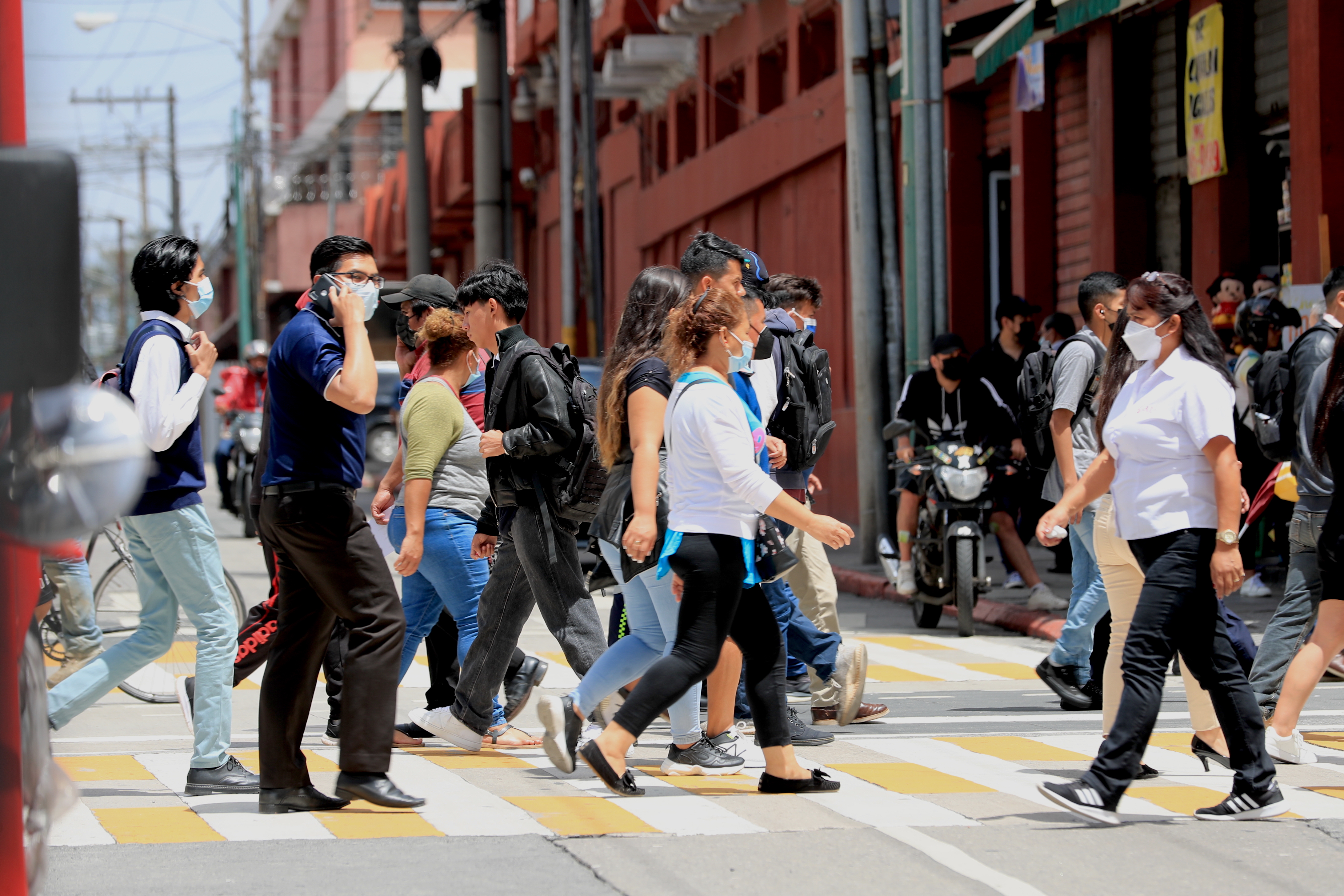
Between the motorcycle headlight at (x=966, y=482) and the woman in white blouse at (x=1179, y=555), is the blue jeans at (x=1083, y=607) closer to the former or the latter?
the woman in white blouse at (x=1179, y=555)

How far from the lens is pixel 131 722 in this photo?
9211 mm

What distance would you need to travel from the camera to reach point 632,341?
722cm

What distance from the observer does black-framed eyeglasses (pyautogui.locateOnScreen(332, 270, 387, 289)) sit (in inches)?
268

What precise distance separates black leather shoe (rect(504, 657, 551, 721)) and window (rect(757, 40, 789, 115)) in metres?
18.8

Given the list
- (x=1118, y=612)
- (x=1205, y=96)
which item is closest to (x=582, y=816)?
(x=1118, y=612)

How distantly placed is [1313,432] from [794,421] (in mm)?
2327

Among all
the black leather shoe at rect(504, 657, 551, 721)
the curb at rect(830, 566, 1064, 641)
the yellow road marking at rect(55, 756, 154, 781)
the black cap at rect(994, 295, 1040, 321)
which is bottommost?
the curb at rect(830, 566, 1064, 641)

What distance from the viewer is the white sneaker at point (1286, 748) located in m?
7.41

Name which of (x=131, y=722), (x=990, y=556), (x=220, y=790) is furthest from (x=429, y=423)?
(x=990, y=556)

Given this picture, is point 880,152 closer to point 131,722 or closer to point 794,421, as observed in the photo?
point 794,421

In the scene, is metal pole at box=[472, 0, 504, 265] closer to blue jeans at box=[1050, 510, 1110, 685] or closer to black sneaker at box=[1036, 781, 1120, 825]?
blue jeans at box=[1050, 510, 1110, 685]

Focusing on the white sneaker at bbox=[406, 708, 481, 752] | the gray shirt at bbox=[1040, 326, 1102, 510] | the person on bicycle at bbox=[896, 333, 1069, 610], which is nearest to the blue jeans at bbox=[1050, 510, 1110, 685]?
the gray shirt at bbox=[1040, 326, 1102, 510]

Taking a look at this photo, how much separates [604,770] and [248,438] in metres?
17.3

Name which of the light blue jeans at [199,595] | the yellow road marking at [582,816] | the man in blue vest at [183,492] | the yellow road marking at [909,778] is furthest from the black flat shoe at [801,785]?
the light blue jeans at [199,595]
